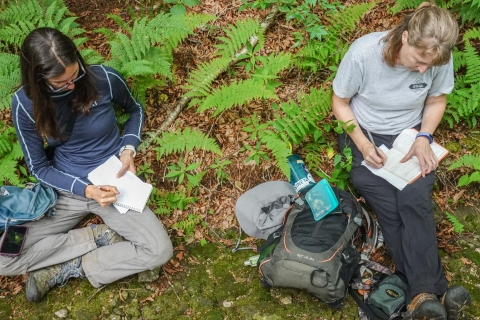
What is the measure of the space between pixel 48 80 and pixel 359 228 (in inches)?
123

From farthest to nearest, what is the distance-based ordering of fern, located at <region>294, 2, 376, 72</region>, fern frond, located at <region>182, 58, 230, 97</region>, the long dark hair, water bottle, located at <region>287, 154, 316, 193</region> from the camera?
fern, located at <region>294, 2, 376, 72</region>, fern frond, located at <region>182, 58, 230, 97</region>, water bottle, located at <region>287, 154, 316, 193</region>, the long dark hair

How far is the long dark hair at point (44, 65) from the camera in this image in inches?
126

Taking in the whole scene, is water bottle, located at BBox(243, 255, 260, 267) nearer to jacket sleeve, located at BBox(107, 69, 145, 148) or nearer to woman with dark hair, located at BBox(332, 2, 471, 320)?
woman with dark hair, located at BBox(332, 2, 471, 320)

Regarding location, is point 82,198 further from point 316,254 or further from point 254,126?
point 316,254

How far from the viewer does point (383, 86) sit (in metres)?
3.95

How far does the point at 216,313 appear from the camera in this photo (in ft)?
12.9

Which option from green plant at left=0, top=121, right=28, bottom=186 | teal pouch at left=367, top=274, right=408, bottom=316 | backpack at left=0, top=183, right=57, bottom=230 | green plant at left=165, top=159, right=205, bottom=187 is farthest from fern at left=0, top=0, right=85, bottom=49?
teal pouch at left=367, top=274, right=408, bottom=316

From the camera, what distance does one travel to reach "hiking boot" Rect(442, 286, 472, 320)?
3479 millimetres

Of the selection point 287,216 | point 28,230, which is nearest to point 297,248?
point 287,216

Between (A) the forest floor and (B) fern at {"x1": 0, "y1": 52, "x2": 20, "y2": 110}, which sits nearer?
(A) the forest floor

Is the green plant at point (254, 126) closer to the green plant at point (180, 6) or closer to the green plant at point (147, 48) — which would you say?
the green plant at point (147, 48)

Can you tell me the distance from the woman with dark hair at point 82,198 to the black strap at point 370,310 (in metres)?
1.82

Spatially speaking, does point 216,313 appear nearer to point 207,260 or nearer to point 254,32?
point 207,260

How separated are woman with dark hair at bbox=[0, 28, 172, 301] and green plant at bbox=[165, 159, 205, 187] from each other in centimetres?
51
